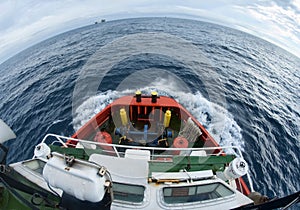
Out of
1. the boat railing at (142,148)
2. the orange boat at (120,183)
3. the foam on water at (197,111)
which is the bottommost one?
the orange boat at (120,183)

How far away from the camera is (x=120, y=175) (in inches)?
150

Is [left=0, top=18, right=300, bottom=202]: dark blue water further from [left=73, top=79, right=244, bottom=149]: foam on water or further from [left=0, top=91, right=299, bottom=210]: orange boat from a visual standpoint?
[left=0, top=91, right=299, bottom=210]: orange boat

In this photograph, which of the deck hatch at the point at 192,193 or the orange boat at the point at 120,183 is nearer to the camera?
the orange boat at the point at 120,183

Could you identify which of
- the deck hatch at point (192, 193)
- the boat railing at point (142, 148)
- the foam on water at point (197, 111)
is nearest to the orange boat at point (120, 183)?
the deck hatch at point (192, 193)

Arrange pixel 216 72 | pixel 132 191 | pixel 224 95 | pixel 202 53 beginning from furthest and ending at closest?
pixel 202 53 < pixel 216 72 < pixel 224 95 < pixel 132 191

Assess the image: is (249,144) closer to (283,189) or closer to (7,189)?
(283,189)

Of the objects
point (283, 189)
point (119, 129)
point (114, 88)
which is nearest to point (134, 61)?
point (114, 88)

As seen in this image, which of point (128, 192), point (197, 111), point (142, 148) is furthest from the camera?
point (197, 111)

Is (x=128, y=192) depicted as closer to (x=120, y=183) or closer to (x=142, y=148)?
(x=120, y=183)

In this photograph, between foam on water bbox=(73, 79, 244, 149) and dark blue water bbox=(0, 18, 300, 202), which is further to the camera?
foam on water bbox=(73, 79, 244, 149)

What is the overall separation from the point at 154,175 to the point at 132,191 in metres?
0.61

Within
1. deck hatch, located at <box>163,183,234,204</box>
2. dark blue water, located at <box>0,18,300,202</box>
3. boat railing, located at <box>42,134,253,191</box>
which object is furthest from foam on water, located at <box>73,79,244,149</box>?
deck hatch, located at <box>163,183,234,204</box>

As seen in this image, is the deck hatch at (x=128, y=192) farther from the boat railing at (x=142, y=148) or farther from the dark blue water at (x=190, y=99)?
the dark blue water at (x=190, y=99)

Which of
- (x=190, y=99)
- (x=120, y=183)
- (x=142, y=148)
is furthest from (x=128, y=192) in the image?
(x=190, y=99)
